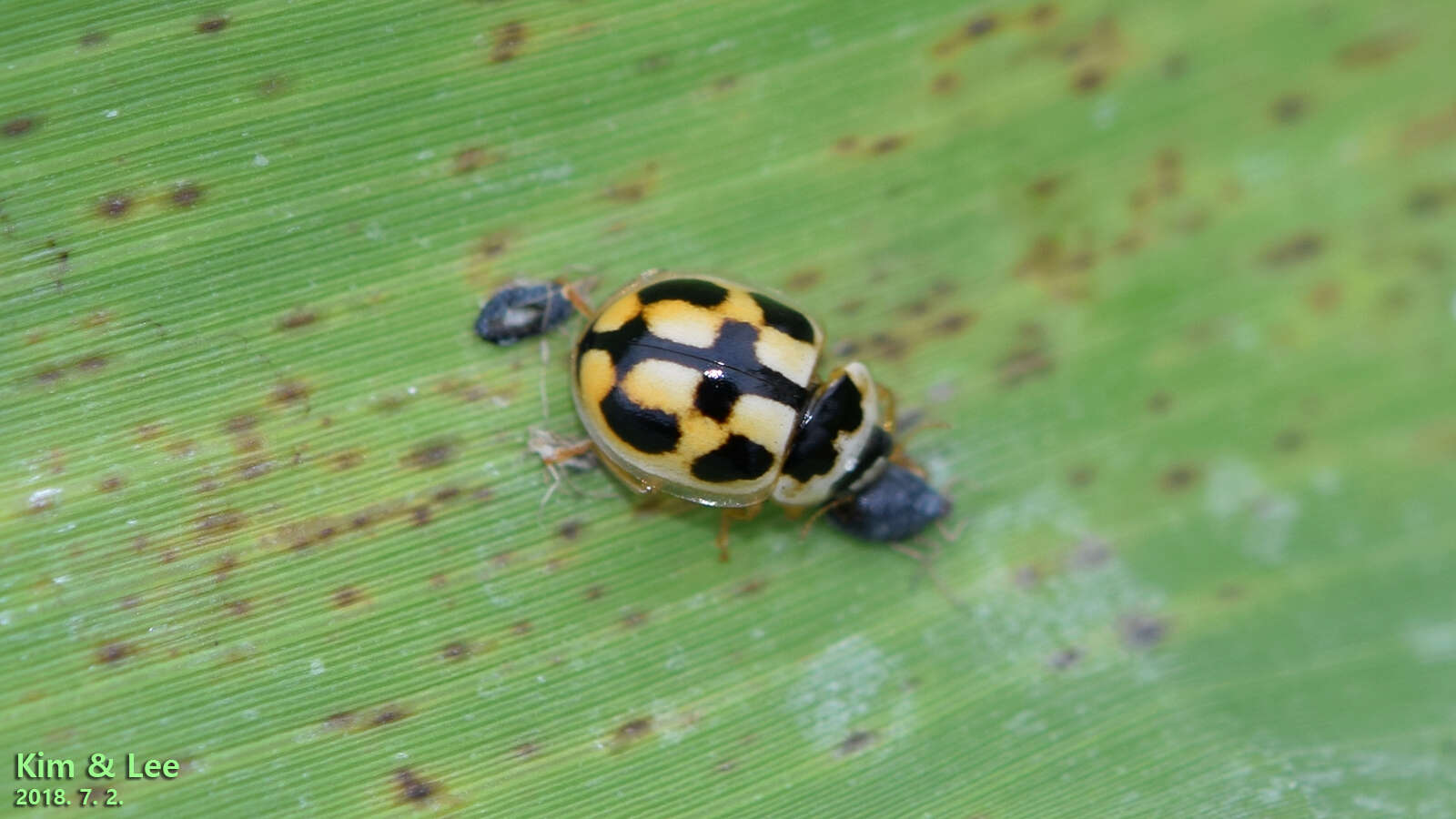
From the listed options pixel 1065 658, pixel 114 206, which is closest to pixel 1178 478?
pixel 1065 658

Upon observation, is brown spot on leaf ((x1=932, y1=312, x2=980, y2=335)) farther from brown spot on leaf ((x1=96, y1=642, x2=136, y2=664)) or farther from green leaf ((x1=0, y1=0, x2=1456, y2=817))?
brown spot on leaf ((x1=96, y1=642, x2=136, y2=664))

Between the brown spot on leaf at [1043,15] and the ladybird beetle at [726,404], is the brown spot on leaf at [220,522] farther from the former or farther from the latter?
the brown spot on leaf at [1043,15]

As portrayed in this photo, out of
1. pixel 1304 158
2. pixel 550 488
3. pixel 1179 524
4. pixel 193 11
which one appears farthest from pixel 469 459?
pixel 1304 158

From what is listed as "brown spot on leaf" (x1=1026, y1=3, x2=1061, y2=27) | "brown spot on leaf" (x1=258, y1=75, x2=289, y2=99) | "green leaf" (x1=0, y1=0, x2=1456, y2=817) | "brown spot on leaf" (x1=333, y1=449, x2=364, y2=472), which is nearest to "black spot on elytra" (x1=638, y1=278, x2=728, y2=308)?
"green leaf" (x1=0, y1=0, x2=1456, y2=817)

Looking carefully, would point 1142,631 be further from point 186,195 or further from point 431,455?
point 186,195

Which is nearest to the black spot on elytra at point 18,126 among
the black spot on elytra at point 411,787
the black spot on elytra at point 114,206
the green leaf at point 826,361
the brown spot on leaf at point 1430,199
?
the green leaf at point 826,361
